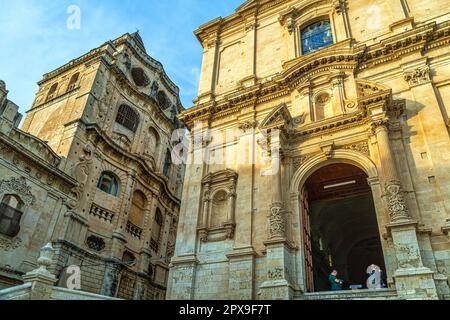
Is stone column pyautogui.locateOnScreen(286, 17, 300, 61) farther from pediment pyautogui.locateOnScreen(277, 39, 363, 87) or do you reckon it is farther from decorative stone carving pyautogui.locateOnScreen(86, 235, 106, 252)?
decorative stone carving pyautogui.locateOnScreen(86, 235, 106, 252)

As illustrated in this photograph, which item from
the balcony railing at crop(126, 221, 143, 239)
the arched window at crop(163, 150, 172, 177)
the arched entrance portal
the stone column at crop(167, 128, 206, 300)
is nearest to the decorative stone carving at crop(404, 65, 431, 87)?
the arched entrance portal

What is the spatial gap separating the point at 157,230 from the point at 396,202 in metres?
22.3

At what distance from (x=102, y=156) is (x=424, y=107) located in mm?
20866

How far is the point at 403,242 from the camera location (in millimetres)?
9688

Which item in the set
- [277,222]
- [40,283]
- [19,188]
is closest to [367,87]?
[277,222]

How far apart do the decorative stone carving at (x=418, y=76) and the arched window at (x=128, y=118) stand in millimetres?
21659

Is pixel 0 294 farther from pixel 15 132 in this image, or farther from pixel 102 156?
pixel 102 156

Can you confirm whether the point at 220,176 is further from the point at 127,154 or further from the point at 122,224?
the point at 127,154

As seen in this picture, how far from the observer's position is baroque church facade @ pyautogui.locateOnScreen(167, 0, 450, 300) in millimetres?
10648

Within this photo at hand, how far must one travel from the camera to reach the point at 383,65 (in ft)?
47.4

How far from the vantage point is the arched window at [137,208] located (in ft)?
87.3

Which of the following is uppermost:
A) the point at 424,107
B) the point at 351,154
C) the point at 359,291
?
the point at 424,107
